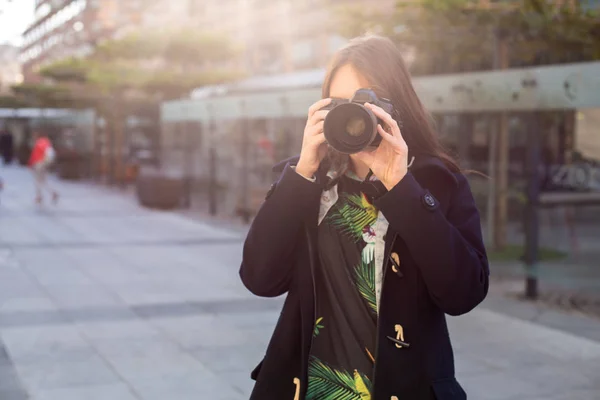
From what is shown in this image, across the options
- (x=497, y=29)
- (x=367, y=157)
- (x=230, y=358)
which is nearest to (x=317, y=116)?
(x=367, y=157)

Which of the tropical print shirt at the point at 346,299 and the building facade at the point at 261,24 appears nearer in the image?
the tropical print shirt at the point at 346,299

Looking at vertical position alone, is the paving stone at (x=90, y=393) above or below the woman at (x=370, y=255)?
below

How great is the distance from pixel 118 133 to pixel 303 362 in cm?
2493

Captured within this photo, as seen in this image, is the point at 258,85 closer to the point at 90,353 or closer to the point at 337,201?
the point at 90,353

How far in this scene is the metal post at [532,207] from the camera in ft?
28.6

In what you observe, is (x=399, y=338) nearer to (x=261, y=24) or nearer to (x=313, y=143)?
(x=313, y=143)

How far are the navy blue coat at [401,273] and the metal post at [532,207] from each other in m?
6.86

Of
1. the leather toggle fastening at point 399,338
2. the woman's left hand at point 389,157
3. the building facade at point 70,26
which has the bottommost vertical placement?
the leather toggle fastening at point 399,338

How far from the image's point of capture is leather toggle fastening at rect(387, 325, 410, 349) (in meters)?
1.97

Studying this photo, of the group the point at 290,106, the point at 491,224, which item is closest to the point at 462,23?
the point at 491,224

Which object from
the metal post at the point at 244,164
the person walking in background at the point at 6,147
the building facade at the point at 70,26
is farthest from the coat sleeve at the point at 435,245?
the building facade at the point at 70,26

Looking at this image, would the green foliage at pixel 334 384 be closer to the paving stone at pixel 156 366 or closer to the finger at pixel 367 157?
the finger at pixel 367 157

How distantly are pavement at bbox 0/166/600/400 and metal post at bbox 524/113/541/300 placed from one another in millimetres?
324

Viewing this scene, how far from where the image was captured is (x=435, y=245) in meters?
1.93
